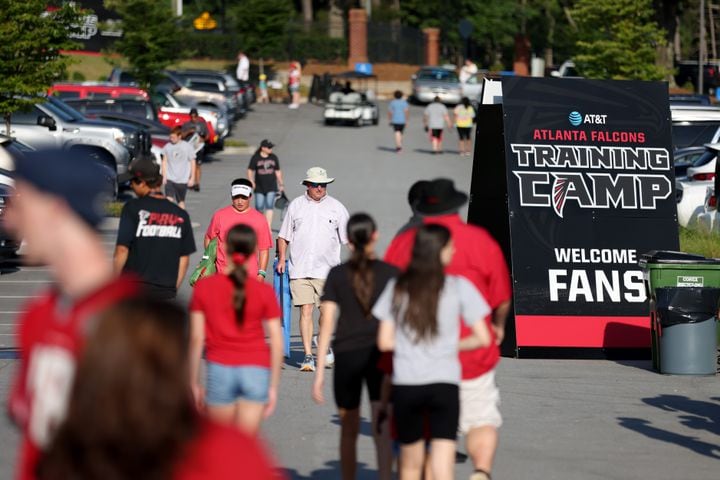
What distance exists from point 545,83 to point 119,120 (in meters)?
20.0

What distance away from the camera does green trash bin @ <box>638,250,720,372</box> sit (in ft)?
41.5

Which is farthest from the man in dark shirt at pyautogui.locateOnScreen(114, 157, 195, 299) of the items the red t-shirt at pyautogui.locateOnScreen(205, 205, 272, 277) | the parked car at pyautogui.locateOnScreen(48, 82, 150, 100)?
the parked car at pyautogui.locateOnScreen(48, 82, 150, 100)

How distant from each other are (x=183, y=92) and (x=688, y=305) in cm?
3328

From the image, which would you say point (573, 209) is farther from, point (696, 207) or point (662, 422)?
point (696, 207)

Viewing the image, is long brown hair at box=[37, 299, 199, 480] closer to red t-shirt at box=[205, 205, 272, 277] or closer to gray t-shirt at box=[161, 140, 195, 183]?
red t-shirt at box=[205, 205, 272, 277]

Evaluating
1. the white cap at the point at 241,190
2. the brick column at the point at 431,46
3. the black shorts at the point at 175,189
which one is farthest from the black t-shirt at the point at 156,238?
the brick column at the point at 431,46

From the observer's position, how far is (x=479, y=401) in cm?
710

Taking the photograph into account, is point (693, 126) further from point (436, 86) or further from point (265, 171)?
point (436, 86)

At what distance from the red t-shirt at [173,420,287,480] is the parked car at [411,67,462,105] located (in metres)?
51.2

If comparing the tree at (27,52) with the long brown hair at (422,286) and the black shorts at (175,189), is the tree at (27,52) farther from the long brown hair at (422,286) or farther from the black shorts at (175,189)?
the long brown hair at (422,286)

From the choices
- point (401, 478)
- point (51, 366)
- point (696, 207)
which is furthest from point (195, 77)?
point (51, 366)

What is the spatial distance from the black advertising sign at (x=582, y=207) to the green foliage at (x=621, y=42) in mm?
26683

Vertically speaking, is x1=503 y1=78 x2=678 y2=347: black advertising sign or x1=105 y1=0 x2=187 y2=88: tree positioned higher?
x1=105 y1=0 x2=187 y2=88: tree

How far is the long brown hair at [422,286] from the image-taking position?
6270 millimetres
